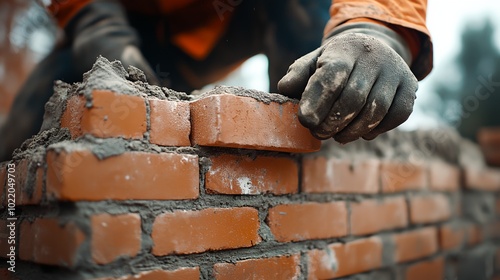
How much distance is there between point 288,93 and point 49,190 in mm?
597

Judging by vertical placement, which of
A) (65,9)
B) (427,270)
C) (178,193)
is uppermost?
(65,9)

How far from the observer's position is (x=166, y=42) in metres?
2.00

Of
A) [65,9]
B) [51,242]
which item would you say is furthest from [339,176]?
[65,9]

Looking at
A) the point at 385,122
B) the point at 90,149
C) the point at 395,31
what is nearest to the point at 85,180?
the point at 90,149

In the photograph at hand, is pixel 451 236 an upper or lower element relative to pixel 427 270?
upper

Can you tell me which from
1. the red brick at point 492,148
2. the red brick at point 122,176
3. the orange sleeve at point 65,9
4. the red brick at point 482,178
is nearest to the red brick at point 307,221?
the red brick at point 122,176

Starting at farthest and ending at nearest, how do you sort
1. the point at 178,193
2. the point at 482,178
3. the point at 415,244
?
the point at 482,178, the point at 415,244, the point at 178,193

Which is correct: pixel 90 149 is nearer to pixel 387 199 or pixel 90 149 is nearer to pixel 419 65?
pixel 419 65

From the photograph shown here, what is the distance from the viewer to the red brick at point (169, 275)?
87 cm

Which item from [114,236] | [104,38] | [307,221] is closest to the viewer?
[114,236]

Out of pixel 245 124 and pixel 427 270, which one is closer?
pixel 245 124

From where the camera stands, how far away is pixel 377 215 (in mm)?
1598

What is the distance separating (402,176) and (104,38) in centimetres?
133

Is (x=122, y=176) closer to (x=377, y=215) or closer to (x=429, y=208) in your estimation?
(x=377, y=215)
